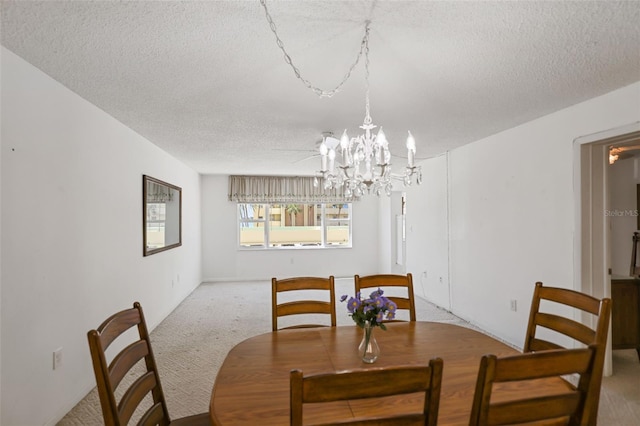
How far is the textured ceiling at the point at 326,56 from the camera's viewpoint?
1.52 metres

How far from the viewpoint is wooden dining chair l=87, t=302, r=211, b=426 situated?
1.10 meters

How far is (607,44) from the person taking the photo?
180 cm

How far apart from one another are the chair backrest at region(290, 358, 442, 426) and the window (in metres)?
6.73

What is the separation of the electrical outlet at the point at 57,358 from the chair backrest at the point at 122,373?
1.26 m

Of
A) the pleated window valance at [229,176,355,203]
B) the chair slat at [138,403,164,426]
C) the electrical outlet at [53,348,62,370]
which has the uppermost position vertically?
the pleated window valance at [229,176,355,203]

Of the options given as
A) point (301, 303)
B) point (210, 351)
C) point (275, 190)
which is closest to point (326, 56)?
point (301, 303)

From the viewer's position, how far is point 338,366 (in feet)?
4.88

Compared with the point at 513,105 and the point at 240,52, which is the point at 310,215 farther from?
the point at 240,52

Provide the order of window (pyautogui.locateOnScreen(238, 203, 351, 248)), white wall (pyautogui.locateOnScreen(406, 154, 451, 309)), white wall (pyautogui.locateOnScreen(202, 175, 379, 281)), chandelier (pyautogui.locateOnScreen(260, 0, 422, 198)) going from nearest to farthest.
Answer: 1. chandelier (pyautogui.locateOnScreen(260, 0, 422, 198))
2. white wall (pyautogui.locateOnScreen(406, 154, 451, 309))
3. white wall (pyautogui.locateOnScreen(202, 175, 379, 281))
4. window (pyautogui.locateOnScreen(238, 203, 351, 248))

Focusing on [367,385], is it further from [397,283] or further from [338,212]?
[338,212]

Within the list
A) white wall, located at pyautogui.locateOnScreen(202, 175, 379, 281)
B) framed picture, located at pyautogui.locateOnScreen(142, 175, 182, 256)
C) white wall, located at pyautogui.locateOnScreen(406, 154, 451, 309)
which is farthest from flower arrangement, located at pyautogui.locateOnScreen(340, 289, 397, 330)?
white wall, located at pyautogui.locateOnScreen(202, 175, 379, 281)

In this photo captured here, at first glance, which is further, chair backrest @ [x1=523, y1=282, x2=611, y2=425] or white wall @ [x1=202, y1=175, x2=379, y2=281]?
white wall @ [x1=202, y1=175, x2=379, y2=281]

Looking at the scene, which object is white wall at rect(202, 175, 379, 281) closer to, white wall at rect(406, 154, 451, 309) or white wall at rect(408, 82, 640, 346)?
white wall at rect(406, 154, 451, 309)

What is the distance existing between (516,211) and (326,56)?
2.68 m
